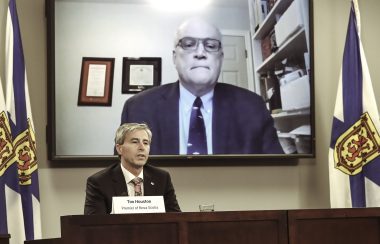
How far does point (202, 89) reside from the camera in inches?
191

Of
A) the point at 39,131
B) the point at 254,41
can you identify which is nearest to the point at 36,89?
the point at 39,131

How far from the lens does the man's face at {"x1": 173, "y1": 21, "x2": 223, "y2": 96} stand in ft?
15.8

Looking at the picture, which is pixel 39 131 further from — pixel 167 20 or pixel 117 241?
pixel 117 241

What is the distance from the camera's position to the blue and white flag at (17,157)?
419 centimetres

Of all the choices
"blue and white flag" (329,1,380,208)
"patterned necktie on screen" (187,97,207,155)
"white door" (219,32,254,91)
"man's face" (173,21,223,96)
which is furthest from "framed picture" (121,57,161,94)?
"blue and white flag" (329,1,380,208)

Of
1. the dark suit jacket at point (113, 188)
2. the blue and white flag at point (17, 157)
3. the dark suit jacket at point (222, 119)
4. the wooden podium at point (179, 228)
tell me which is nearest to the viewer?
the wooden podium at point (179, 228)

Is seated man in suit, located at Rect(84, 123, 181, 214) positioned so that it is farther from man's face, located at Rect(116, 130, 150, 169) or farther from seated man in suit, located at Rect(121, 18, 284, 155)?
seated man in suit, located at Rect(121, 18, 284, 155)

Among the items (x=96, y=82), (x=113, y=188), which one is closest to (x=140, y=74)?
(x=96, y=82)

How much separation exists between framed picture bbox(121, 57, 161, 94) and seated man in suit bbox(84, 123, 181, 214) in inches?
37.1

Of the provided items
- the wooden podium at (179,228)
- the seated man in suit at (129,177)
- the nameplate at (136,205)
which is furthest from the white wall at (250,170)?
the wooden podium at (179,228)

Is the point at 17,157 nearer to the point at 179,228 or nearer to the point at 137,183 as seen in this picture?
the point at 137,183

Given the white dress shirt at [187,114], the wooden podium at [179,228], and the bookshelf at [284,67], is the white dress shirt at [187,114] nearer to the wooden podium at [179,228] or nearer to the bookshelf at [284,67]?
the bookshelf at [284,67]

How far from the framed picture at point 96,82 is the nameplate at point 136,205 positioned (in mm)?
1734

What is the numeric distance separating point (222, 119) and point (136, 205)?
6.35ft
